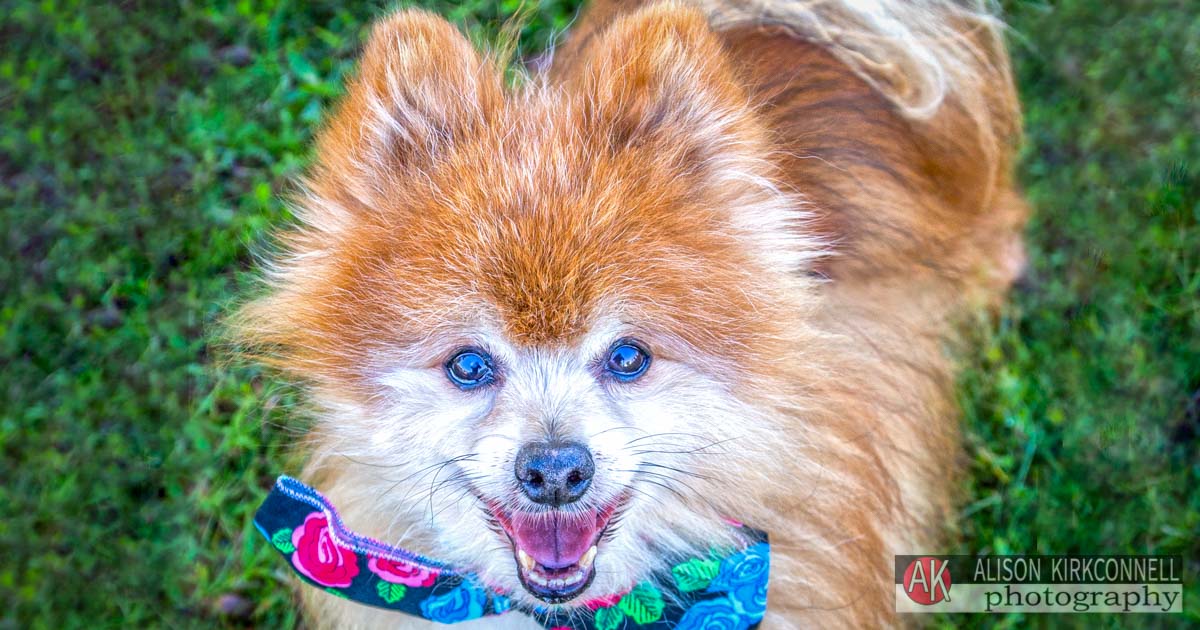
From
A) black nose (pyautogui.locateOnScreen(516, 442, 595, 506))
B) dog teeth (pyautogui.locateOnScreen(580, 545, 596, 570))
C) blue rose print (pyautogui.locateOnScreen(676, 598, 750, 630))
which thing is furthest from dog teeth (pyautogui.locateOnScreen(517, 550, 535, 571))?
blue rose print (pyautogui.locateOnScreen(676, 598, 750, 630))

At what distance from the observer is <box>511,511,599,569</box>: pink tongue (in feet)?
7.22

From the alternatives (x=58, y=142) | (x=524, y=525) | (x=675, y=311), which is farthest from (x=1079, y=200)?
(x=58, y=142)

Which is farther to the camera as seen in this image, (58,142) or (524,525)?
(58,142)

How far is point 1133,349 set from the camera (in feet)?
13.0

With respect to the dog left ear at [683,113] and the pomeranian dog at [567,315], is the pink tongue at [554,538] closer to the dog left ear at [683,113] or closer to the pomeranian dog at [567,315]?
the pomeranian dog at [567,315]

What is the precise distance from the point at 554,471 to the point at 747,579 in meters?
0.68

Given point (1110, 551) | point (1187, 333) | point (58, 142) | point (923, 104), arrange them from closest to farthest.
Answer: point (923, 104) < point (1110, 551) < point (1187, 333) < point (58, 142)

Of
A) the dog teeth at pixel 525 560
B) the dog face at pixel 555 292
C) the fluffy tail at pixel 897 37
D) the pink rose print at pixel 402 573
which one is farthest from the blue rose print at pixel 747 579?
the fluffy tail at pixel 897 37

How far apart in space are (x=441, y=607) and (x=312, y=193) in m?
1.05

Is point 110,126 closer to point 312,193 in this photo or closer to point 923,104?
point 312,193

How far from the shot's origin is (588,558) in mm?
2191

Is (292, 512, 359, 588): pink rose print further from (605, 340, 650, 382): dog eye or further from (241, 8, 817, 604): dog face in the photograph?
(605, 340, 650, 382): dog eye

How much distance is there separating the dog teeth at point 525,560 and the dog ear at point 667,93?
935 millimetres

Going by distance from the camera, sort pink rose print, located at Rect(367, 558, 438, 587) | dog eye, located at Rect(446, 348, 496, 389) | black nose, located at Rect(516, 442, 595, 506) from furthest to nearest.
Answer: pink rose print, located at Rect(367, 558, 438, 587) → dog eye, located at Rect(446, 348, 496, 389) → black nose, located at Rect(516, 442, 595, 506)
